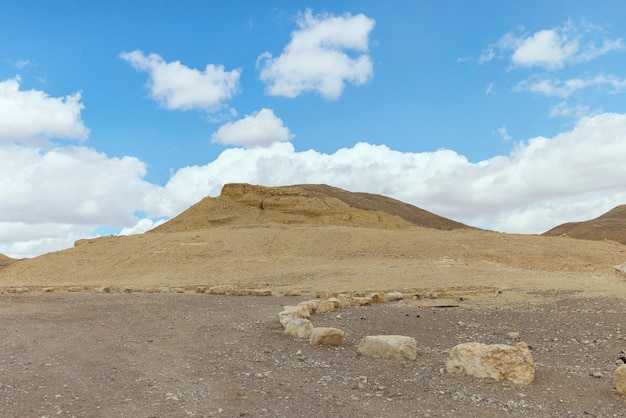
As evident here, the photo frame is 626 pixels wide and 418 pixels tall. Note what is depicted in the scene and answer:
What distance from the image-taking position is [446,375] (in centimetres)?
710

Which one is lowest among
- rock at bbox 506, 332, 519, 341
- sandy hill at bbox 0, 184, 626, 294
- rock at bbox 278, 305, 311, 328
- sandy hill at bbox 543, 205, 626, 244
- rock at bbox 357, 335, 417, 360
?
rock at bbox 506, 332, 519, 341

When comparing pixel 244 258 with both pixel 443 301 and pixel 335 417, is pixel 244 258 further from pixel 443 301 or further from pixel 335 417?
pixel 335 417

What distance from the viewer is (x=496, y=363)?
687cm

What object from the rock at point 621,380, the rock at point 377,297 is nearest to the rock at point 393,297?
the rock at point 377,297

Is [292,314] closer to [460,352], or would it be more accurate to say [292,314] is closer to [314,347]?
[314,347]

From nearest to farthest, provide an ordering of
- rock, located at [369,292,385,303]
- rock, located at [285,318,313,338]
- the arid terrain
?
the arid terrain → rock, located at [285,318,313,338] → rock, located at [369,292,385,303]

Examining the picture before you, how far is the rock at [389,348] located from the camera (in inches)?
311

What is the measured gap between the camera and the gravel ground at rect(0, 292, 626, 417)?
5.97 meters

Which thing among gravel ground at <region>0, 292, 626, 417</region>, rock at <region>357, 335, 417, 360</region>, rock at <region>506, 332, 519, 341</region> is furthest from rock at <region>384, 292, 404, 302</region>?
rock at <region>357, 335, 417, 360</region>

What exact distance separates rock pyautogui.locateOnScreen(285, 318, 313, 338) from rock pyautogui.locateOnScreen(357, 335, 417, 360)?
1652 millimetres

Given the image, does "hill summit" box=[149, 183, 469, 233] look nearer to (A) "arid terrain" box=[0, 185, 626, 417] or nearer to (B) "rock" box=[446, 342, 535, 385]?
(A) "arid terrain" box=[0, 185, 626, 417]

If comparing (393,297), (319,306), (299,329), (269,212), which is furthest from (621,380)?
(269,212)

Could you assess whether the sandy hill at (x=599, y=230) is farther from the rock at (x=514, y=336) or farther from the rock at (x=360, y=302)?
the rock at (x=514, y=336)

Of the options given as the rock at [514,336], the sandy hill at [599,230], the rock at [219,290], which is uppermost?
the sandy hill at [599,230]
